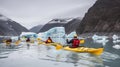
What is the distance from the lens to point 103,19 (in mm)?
114688

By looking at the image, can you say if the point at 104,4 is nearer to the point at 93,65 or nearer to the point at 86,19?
the point at 86,19

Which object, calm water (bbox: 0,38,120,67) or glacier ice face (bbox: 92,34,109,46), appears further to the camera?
glacier ice face (bbox: 92,34,109,46)

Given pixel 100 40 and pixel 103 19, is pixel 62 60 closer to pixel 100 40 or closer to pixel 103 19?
pixel 100 40

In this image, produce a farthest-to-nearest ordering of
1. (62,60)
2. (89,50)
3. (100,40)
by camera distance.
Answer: (100,40), (89,50), (62,60)

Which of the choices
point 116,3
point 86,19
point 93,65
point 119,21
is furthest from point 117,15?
point 93,65

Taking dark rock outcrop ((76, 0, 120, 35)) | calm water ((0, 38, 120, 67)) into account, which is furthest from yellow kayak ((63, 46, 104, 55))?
dark rock outcrop ((76, 0, 120, 35))

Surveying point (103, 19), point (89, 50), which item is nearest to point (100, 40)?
point (89, 50)

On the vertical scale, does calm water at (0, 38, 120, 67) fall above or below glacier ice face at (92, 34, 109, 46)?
below

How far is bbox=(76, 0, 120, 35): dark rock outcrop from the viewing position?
4145 inches

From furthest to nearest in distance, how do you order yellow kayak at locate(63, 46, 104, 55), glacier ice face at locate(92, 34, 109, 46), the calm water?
glacier ice face at locate(92, 34, 109, 46) < yellow kayak at locate(63, 46, 104, 55) < the calm water

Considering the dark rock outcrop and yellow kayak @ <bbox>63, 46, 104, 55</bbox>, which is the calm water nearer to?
yellow kayak @ <bbox>63, 46, 104, 55</bbox>

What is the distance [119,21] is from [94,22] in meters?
21.6

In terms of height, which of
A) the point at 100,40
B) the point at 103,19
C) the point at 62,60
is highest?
the point at 103,19

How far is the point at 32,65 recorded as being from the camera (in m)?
17.1
